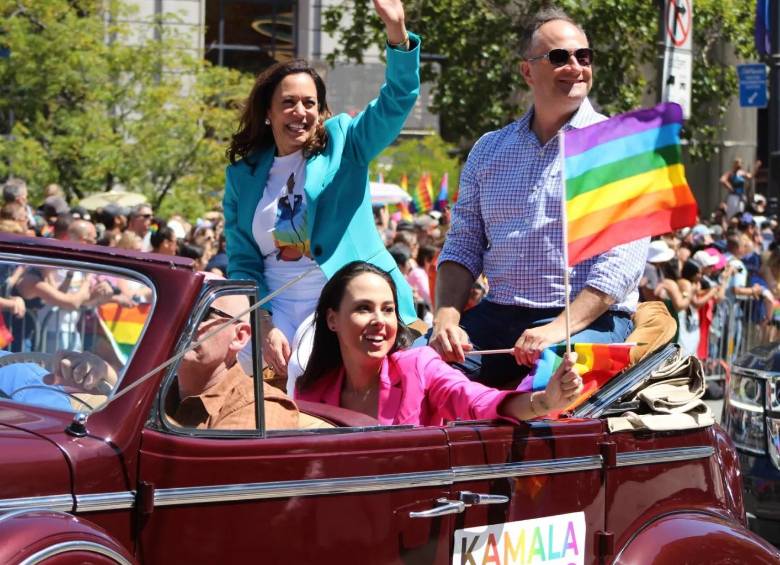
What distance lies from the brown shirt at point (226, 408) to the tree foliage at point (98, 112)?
54.4 ft

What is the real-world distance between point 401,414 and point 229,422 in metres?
0.85

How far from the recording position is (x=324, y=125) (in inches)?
223

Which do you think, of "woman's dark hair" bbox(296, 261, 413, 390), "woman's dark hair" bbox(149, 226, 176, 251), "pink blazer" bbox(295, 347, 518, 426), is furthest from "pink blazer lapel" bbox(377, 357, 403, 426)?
"woman's dark hair" bbox(149, 226, 176, 251)

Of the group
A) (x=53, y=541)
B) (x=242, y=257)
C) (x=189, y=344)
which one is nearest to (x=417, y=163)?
(x=242, y=257)

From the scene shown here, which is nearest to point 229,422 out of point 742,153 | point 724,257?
point 724,257

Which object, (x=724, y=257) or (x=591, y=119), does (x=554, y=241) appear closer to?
(x=591, y=119)

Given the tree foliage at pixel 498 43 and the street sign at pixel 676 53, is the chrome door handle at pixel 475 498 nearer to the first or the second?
the street sign at pixel 676 53

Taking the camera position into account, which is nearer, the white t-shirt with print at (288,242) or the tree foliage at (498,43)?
the white t-shirt with print at (288,242)

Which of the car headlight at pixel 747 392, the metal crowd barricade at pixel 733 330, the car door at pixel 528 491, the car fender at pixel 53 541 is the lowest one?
the metal crowd barricade at pixel 733 330

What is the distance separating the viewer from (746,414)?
7730 mm

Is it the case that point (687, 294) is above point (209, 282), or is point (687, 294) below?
below

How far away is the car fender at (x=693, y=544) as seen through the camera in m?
4.59

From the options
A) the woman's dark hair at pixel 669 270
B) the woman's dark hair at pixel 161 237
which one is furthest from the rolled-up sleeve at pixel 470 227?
the woman's dark hair at pixel 669 270

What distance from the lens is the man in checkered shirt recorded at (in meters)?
5.00
